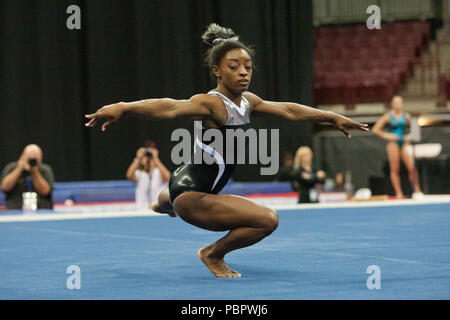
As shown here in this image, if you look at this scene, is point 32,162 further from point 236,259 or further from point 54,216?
point 236,259

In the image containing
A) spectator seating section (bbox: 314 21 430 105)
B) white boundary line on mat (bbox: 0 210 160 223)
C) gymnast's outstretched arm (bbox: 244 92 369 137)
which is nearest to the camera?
gymnast's outstretched arm (bbox: 244 92 369 137)

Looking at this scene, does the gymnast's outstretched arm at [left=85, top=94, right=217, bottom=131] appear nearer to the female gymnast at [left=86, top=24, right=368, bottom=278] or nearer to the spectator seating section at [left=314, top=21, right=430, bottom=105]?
the female gymnast at [left=86, top=24, right=368, bottom=278]

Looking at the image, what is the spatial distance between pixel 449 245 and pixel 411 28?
37.4 feet

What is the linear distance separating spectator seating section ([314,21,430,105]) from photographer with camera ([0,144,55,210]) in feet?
25.3

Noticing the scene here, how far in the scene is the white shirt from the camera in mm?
9203

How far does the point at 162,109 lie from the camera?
3.54 m

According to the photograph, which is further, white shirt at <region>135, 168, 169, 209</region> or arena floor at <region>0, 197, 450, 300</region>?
white shirt at <region>135, 168, 169, 209</region>

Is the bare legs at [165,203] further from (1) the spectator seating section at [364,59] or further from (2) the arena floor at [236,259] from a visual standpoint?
(1) the spectator seating section at [364,59]

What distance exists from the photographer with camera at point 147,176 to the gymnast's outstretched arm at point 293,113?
5.21 m

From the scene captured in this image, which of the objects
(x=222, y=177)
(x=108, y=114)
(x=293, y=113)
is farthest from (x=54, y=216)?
(x=108, y=114)

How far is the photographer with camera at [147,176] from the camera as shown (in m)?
9.15

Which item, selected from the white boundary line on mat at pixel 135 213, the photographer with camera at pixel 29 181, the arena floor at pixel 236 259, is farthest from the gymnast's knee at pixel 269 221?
the photographer with camera at pixel 29 181

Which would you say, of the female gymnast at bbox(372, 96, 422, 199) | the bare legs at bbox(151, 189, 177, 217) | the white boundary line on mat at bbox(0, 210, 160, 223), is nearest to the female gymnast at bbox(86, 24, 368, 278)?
the bare legs at bbox(151, 189, 177, 217)
